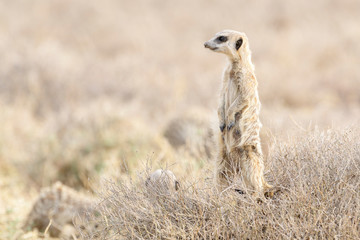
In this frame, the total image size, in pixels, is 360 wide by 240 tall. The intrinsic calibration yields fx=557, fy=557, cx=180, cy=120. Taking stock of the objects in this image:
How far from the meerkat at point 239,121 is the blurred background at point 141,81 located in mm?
289

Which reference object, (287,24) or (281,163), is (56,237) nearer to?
(281,163)

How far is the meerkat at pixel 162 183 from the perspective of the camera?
11.1 feet

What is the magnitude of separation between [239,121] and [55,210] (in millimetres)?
2994

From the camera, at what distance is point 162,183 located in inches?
134

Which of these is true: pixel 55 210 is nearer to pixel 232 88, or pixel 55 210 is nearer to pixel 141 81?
pixel 232 88

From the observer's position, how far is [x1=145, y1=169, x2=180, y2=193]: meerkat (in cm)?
338

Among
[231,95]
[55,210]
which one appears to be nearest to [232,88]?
[231,95]

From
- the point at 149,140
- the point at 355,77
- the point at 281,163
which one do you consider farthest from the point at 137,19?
the point at 281,163

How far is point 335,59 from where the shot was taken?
59.4 ft

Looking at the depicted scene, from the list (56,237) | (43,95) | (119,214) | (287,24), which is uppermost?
(119,214)

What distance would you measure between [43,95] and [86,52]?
19.7ft

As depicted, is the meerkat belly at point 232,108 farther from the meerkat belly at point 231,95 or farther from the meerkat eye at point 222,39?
the meerkat eye at point 222,39

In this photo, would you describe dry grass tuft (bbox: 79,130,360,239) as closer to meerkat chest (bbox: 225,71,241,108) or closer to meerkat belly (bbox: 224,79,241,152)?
A: meerkat belly (bbox: 224,79,241,152)

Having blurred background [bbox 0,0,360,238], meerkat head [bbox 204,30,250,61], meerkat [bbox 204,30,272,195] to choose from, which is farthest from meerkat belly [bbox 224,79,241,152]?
blurred background [bbox 0,0,360,238]
